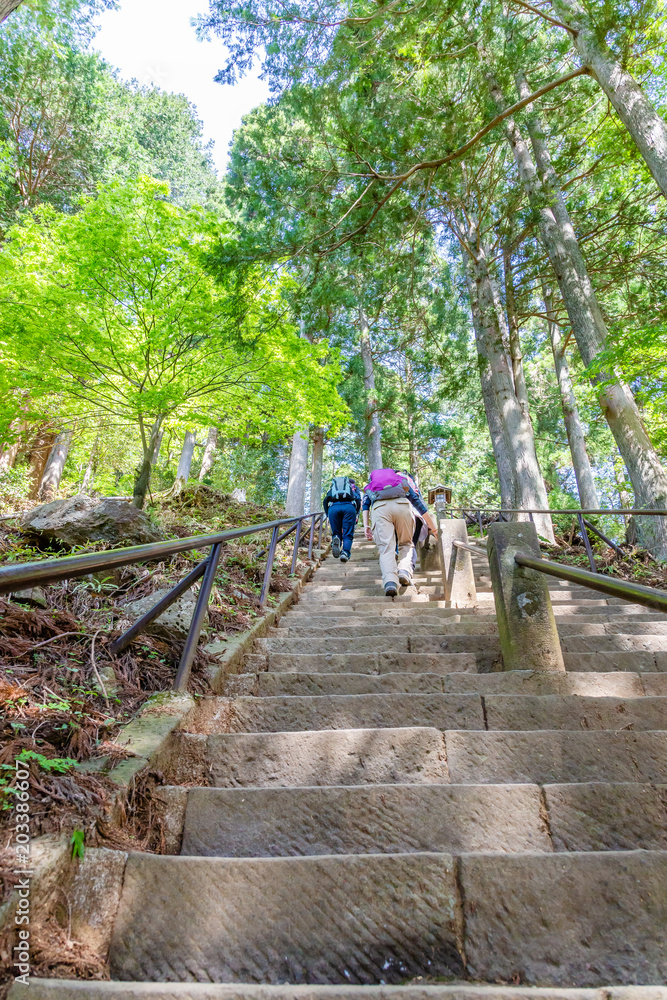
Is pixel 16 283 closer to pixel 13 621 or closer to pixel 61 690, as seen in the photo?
pixel 13 621

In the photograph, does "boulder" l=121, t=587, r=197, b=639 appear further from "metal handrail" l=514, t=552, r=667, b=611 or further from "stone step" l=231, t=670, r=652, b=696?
"metal handrail" l=514, t=552, r=667, b=611

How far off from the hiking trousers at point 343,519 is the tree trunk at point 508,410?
14.2ft

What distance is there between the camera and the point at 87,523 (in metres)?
4.60

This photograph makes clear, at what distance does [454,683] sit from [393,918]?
4.80 feet

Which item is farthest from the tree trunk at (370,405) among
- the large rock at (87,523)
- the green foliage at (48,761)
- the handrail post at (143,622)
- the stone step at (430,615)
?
the green foliage at (48,761)

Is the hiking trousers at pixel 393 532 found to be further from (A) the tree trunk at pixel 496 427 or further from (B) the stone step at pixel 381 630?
(A) the tree trunk at pixel 496 427

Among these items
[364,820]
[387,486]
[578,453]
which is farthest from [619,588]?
[578,453]

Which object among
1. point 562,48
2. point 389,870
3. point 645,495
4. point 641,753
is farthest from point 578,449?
point 389,870

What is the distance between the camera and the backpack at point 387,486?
190 inches

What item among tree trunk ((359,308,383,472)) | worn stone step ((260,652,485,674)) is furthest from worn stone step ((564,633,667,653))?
tree trunk ((359,308,383,472))

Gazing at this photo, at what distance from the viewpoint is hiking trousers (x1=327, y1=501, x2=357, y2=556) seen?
6.70m

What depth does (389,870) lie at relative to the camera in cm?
135

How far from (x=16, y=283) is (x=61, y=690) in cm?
677

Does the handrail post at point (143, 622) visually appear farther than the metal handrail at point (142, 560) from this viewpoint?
Yes
